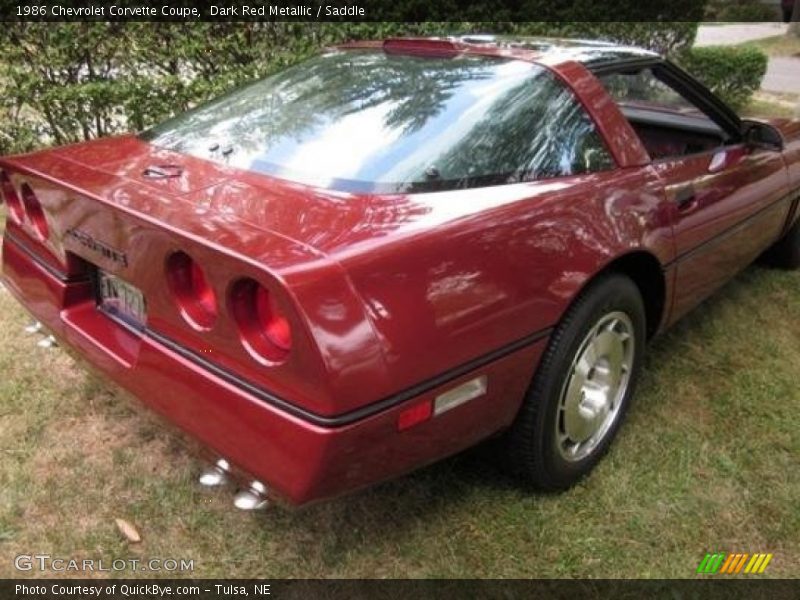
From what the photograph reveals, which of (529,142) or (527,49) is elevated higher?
(527,49)

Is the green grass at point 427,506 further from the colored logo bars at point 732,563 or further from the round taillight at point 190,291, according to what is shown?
the round taillight at point 190,291

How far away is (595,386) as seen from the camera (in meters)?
2.50

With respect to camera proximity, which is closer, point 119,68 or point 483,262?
point 483,262

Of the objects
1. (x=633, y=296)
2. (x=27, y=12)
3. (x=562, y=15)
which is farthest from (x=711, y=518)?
(x=562, y=15)

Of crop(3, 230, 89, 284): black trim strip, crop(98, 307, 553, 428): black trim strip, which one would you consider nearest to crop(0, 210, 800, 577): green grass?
crop(98, 307, 553, 428): black trim strip

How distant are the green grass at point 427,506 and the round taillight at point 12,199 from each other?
77cm

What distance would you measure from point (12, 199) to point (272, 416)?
1.46 m

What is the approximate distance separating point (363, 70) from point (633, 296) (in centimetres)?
124

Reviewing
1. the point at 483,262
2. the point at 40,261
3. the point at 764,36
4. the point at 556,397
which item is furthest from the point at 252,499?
the point at 764,36

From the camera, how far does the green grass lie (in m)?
2.18

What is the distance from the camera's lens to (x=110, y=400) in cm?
286

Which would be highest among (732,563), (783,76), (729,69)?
(729,69)

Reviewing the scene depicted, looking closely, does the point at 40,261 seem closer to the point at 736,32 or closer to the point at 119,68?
the point at 119,68

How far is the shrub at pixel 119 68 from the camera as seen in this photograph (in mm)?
5418
